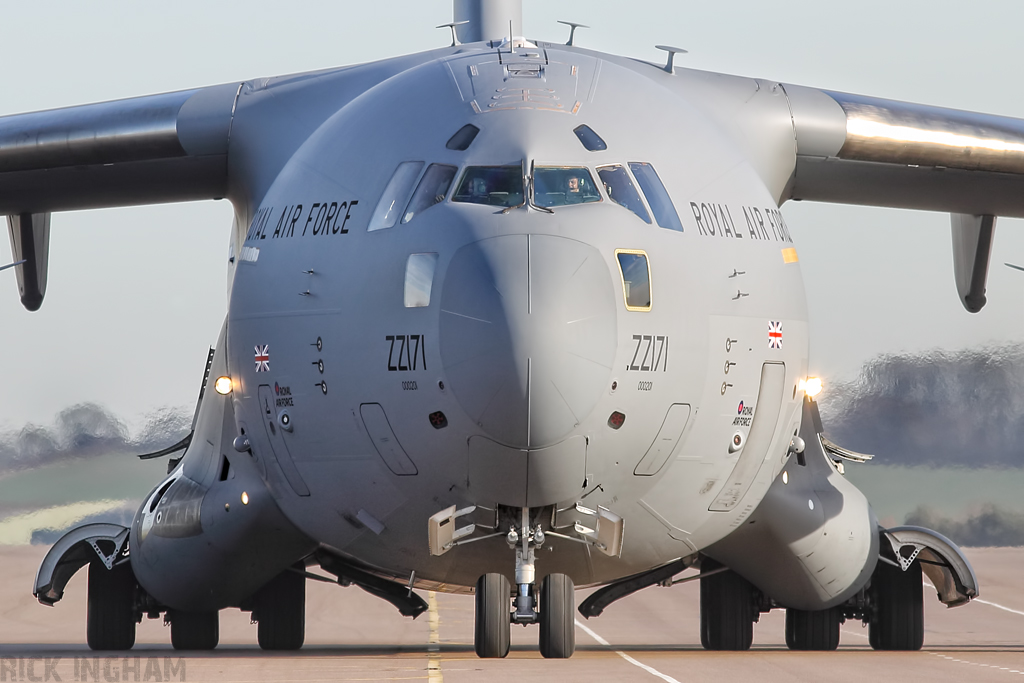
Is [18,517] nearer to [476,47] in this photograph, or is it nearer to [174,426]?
[174,426]

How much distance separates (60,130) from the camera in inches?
504

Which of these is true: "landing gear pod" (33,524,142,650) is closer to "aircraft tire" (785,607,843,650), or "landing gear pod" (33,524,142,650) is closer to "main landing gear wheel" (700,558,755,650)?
"main landing gear wheel" (700,558,755,650)

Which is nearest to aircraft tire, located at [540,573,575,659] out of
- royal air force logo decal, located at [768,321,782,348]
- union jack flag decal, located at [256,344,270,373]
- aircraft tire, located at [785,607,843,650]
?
royal air force logo decal, located at [768,321,782,348]

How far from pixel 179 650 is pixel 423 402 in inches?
204

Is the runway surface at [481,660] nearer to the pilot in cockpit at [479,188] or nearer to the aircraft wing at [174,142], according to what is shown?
the pilot in cockpit at [479,188]

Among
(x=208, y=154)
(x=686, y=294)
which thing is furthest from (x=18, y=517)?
(x=686, y=294)

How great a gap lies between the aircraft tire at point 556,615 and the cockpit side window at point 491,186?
2244 millimetres

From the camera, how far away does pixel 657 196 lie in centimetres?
989

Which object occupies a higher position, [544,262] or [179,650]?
[544,262]

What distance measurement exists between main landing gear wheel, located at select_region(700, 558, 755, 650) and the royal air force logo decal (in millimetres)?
3603

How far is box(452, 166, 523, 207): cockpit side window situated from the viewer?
940 centimetres

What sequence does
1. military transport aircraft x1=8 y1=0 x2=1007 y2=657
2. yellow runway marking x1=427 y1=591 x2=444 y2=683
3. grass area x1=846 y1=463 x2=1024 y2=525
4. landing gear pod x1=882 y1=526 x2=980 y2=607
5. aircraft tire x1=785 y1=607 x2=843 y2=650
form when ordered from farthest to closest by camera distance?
grass area x1=846 y1=463 x2=1024 y2=525 < aircraft tire x1=785 y1=607 x2=843 y2=650 < landing gear pod x1=882 y1=526 x2=980 y2=607 < yellow runway marking x1=427 y1=591 x2=444 y2=683 < military transport aircraft x1=8 y1=0 x2=1007 y2=657

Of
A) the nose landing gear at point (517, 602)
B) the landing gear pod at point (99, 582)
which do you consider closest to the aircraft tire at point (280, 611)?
the landing gear pod at point (99, 582)

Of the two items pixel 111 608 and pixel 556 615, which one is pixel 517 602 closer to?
pixel 556 615
